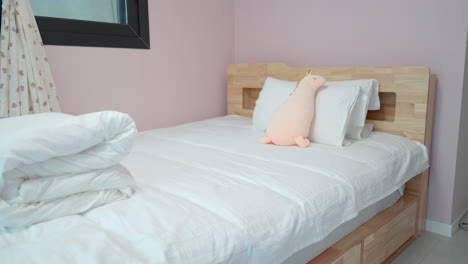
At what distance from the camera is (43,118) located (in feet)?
3.11

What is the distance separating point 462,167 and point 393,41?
823 mm

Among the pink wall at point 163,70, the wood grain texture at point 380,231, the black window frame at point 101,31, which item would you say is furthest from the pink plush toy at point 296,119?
the black window frame at point 101,31

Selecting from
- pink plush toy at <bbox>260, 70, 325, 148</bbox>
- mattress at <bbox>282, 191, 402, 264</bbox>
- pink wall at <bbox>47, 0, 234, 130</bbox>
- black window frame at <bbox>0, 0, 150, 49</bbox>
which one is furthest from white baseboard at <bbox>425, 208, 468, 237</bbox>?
black window frame at <bbox>0, 0, 150, 49</bbox>

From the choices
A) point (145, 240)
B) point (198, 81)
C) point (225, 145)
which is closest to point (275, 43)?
point (198, 81)

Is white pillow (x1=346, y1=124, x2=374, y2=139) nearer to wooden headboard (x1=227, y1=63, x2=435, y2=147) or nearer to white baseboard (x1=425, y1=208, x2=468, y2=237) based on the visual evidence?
wooden headboard (x1=227, y1=63, x2=435, y2=147)

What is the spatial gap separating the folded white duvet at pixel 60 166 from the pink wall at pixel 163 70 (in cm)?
99

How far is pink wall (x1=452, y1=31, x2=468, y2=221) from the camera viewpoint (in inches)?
72.1

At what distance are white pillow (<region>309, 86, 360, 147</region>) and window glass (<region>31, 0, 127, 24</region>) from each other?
1298 millimetres

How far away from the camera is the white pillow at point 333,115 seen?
1626 mm

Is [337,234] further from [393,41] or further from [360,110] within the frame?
[393,41]

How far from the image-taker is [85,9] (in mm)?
1961

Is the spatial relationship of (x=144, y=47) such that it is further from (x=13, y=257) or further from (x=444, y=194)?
(x=444, y=194)

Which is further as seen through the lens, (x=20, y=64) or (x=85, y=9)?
(x=85, y=9)

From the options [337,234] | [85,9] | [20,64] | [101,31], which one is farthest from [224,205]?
[85,9]
